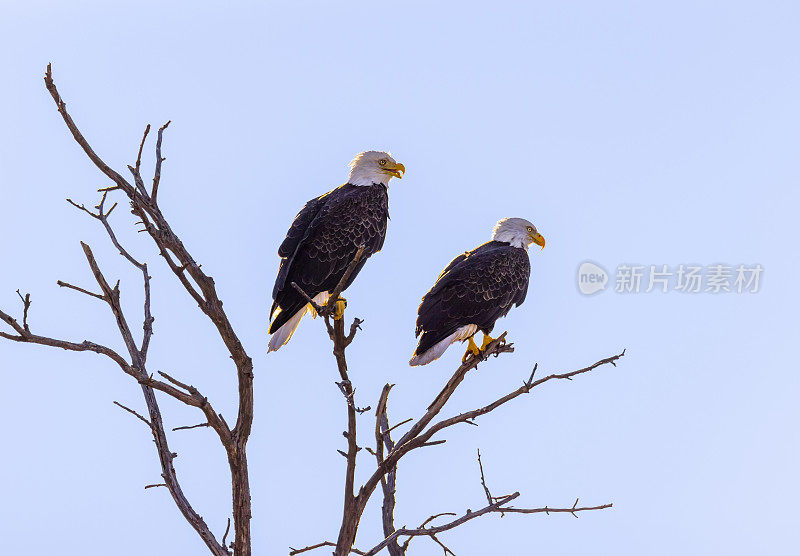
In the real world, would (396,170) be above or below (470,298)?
above

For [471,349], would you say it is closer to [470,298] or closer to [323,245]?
[470,298]

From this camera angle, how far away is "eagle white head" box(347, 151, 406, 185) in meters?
8.95

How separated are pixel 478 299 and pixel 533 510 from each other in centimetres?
240

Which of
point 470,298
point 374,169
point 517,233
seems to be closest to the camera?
point 470,298

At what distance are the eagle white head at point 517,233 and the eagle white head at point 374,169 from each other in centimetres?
119

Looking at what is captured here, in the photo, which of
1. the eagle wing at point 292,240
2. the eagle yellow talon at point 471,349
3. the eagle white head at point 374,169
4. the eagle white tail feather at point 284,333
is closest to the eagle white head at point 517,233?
the eagle white head at point 374,169

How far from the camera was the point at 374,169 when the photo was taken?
8.98 metres

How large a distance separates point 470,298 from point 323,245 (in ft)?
4.60

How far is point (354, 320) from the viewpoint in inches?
220

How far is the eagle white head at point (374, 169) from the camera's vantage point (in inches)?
352

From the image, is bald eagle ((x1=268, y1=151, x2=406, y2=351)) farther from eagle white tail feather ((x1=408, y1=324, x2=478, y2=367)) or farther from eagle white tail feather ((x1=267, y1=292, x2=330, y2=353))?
eagle white tail feather ((x1=408, y1=324, x2=478, y2=367))

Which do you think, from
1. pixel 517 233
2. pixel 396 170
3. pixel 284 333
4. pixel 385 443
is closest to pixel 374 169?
pixel 396 170

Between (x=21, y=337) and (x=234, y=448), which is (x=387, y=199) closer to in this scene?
(x=234, y=448)

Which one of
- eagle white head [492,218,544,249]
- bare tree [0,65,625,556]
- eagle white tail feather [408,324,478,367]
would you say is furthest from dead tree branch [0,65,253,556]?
eagle white head [492,218,544,249]
